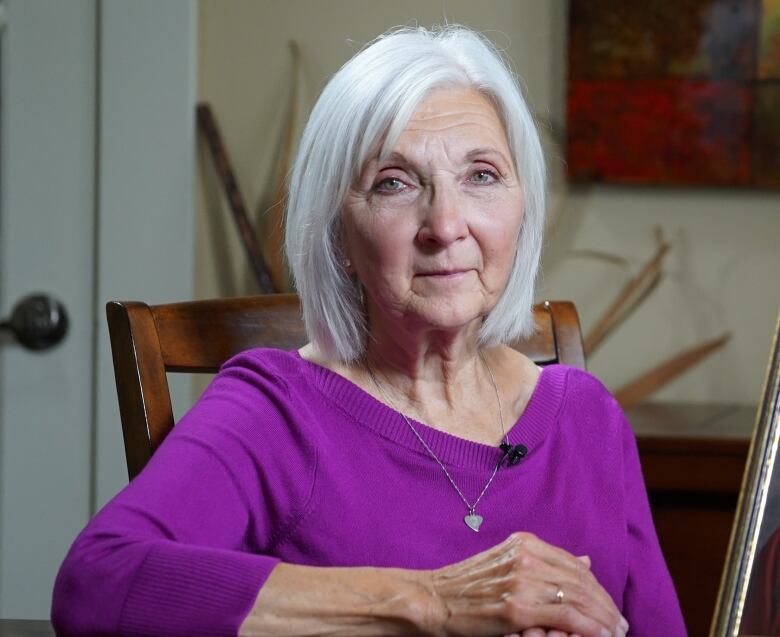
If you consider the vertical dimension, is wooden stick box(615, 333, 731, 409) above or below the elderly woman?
below

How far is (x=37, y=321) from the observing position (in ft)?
6.99

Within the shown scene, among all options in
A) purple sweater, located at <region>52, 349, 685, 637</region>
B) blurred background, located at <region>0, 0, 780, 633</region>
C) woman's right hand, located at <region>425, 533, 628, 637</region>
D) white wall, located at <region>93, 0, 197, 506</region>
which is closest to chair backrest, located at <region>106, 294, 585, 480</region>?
purple sweater, located at <region>52, 349, 685, 637</region>

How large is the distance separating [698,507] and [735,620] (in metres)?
1.39

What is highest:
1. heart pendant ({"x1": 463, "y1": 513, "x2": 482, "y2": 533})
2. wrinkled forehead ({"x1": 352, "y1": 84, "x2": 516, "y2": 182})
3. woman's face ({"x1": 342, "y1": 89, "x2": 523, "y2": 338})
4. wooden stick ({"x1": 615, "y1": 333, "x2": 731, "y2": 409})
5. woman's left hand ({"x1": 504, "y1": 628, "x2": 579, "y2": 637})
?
wrinkled forehead ({"x1": 352, "y1": 84, "x2": 516, "y2": 182})

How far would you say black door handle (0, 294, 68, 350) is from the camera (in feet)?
6.95

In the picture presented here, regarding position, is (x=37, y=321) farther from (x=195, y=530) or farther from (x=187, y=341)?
(x=195, y=530)

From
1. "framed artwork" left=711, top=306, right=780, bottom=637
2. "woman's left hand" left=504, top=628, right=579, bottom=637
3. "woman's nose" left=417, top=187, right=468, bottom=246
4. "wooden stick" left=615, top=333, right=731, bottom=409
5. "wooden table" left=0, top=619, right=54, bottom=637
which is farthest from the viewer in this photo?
"wooden stick" left=615, top=333, right=731, bottom=409

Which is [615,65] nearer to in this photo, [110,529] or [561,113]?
[561,113]

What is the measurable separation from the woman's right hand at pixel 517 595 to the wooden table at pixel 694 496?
1.03 meters

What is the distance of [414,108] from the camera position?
4.30 feet

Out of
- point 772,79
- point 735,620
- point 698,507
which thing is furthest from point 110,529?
point 772,79

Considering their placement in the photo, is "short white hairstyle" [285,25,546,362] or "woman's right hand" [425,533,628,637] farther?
"short white hairstyle" [285,25,546,362]

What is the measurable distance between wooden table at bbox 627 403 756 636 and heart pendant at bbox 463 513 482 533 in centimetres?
92

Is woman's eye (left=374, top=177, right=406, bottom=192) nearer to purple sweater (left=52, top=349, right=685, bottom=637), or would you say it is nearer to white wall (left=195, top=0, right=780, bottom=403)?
purple sweater (left=52, top=349, right=685, bottom=637)
